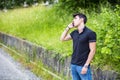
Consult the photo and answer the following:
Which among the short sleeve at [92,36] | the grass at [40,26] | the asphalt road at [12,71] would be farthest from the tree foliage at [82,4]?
the short sleeve at [92,36]

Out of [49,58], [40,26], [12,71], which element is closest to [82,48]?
[49,58]

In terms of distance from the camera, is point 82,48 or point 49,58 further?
point 49,58

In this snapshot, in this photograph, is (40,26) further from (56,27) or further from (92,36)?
(92,36)

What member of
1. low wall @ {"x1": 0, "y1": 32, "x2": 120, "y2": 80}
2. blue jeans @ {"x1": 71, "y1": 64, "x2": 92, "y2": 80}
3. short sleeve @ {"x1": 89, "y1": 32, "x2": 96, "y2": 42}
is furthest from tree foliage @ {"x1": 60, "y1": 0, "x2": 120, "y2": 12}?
short sleeve @ {"x1": 89, "y1": 32, "x2": 96, "y2": 42}

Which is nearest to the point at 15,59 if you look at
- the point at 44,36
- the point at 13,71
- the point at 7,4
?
the point at 44,36

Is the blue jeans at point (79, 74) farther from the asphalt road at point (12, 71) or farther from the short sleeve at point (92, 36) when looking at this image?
the asphalt road at point (12, 71)

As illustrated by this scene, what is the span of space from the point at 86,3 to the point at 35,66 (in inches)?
214

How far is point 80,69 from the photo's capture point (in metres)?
7.89

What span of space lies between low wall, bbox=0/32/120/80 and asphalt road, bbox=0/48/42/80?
671 mm

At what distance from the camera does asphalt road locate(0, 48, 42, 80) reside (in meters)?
13.1

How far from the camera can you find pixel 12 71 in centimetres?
1451

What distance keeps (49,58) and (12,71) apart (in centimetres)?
212

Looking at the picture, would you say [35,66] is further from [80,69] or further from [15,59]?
[80,69]

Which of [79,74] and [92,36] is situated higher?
[92,36]
